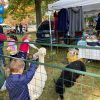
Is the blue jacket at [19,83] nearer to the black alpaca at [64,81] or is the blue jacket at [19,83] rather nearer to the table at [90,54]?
the black alpaca at [64,81]

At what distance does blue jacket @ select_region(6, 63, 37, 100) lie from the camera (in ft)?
13.5

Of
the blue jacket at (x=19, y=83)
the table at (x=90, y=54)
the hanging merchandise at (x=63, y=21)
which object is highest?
the hanging merchandise at (x=63, y=21)

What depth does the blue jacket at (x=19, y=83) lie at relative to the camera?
4125 millimetres

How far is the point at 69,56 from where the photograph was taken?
28.4ft

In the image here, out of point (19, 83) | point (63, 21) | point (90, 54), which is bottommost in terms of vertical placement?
point (90, 54)

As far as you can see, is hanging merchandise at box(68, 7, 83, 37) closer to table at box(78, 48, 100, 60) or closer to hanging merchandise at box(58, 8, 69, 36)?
hanging merchandise at box(58, 8, 69, 36)

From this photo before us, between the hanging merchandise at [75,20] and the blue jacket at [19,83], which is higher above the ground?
the hanging merchandise at [75,20]

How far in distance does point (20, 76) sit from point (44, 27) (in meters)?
10.7

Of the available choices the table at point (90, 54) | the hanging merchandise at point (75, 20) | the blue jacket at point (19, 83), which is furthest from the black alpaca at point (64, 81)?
the hanging merchandise at point (75, 20)

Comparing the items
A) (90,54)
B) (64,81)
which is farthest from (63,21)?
(64,81)

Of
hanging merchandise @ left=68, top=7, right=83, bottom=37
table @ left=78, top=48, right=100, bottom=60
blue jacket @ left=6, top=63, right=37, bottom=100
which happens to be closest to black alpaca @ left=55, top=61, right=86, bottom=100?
blue jacket @ left=6, top=63, right=37, bottom=100

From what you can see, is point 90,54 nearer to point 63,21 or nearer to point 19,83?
point 63,21

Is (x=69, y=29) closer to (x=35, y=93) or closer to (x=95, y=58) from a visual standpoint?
(x=95, y=58)

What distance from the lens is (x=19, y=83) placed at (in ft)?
13.6
